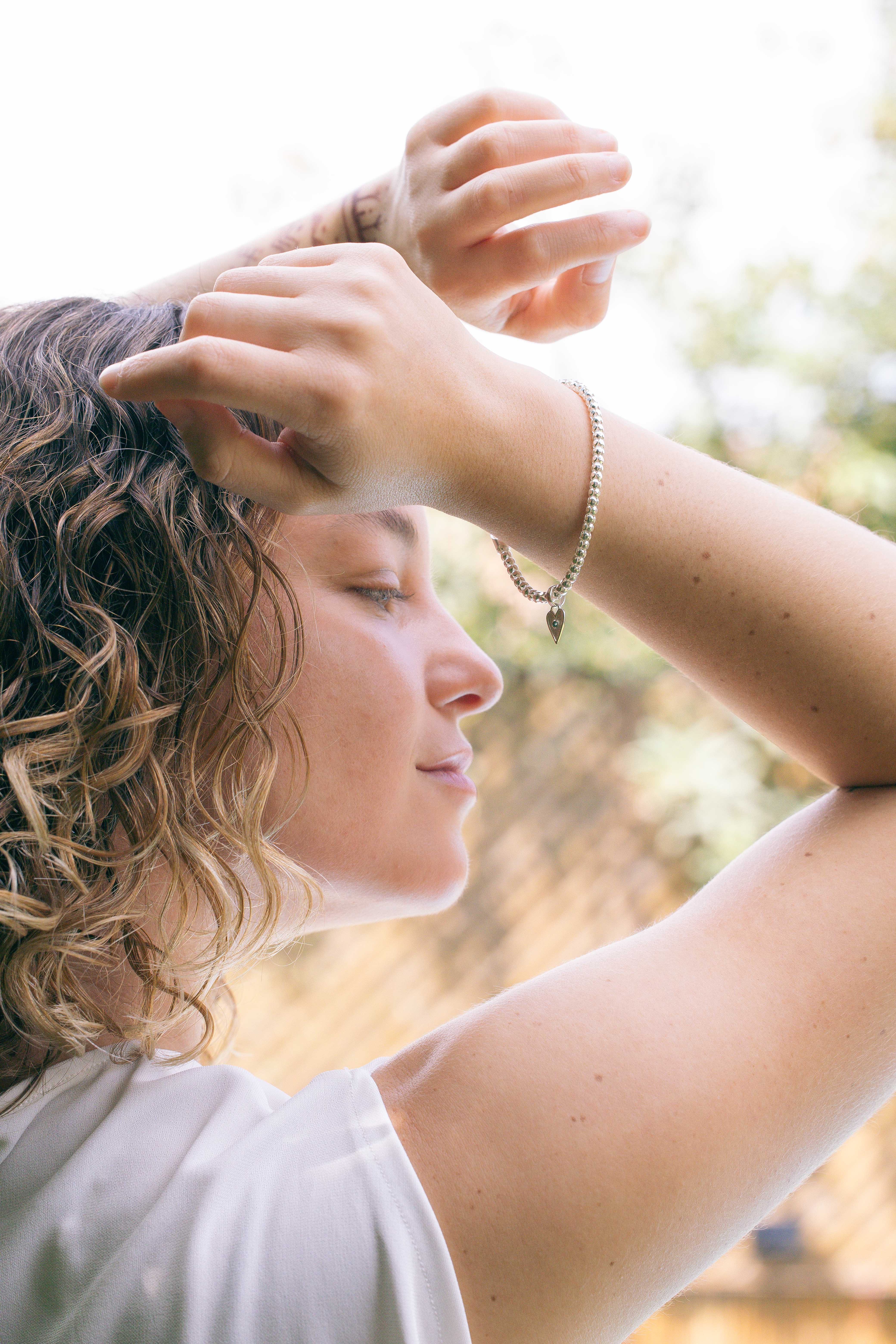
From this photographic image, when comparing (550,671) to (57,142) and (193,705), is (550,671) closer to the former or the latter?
(193,705)

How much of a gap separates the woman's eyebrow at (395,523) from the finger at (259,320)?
0.38 metres

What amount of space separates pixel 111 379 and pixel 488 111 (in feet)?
1.76

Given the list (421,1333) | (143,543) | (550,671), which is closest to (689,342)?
(550,671)

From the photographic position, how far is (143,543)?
0.97m

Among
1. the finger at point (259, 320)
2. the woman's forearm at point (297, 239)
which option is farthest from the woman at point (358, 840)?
the woman's forearm at point (297, 239)

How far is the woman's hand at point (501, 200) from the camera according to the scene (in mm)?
897

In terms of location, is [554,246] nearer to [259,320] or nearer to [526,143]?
[526,143]

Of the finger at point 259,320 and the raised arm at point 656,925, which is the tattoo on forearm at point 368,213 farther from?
the finger at point 259,320

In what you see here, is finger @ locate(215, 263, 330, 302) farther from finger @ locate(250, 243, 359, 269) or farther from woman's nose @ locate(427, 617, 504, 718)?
woman's nose @ locate(427, 617, 504, 718)

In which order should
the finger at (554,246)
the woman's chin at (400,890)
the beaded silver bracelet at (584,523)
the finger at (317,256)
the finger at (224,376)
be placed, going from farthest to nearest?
the woman's chin at (400,890), the finger at (554,246), the beaded silver bracelet at (584,523), the finger at (317,256), the finger at (224,376)

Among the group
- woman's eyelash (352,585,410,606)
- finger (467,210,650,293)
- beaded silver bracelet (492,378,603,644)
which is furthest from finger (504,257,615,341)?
woman's eyelash (352,585,410,606)

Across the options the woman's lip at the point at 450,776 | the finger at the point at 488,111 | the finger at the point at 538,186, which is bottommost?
the woman's lip at the point at 450,776

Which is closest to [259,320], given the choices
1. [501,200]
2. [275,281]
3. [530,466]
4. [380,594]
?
[275,281]

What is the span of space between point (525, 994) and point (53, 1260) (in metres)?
0.39
